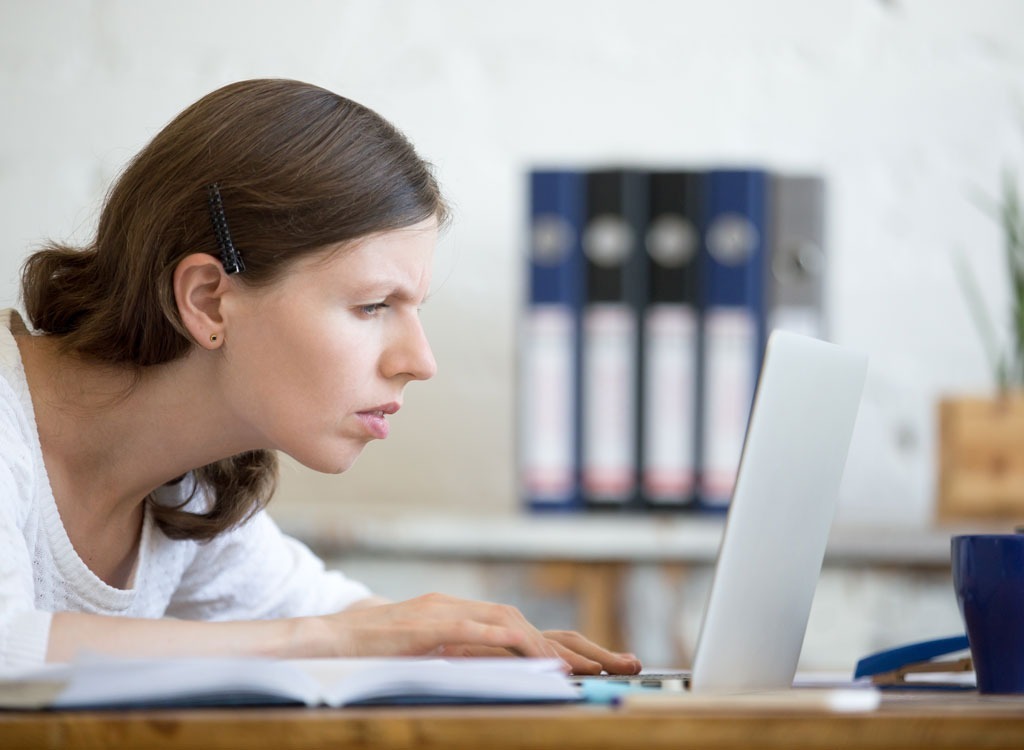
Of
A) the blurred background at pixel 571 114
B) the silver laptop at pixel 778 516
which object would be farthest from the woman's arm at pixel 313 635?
the blurred background at pixel 571 114

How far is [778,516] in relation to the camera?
28.0 inches

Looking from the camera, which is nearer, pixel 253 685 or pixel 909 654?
pixel 253 685

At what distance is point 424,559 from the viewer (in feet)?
4.79

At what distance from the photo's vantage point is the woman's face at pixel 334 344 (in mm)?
898

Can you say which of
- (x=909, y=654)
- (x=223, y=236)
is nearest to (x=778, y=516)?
(x=909, y=654)

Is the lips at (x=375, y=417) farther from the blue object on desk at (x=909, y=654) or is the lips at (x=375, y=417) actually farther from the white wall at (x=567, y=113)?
the white wall at (x=567, y=113)

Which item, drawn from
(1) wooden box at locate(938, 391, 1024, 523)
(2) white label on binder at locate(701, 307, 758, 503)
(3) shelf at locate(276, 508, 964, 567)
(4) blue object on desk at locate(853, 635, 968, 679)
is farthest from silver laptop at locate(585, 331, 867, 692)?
(1) wooden box at locate(938, 391, 1024, 523)

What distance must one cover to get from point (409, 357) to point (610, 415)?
733 millimetres

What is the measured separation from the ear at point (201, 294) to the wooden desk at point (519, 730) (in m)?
0.47

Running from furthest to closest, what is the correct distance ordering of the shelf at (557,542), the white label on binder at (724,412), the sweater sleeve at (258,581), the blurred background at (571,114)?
the blurred background at (571,114), the white label on binder at (724,412), the shelf at (557,542), the sweater sleeve at (258,581)

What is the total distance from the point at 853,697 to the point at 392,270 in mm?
480

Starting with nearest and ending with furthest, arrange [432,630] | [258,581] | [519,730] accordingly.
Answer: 1. [519,730]
2. [432,630]
3. [258,581]

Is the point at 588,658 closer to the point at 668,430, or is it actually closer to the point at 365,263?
the point at 365,263

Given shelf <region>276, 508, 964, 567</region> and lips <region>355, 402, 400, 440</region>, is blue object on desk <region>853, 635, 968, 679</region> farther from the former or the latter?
shelf <region>276, 508, 964, 567</region>
